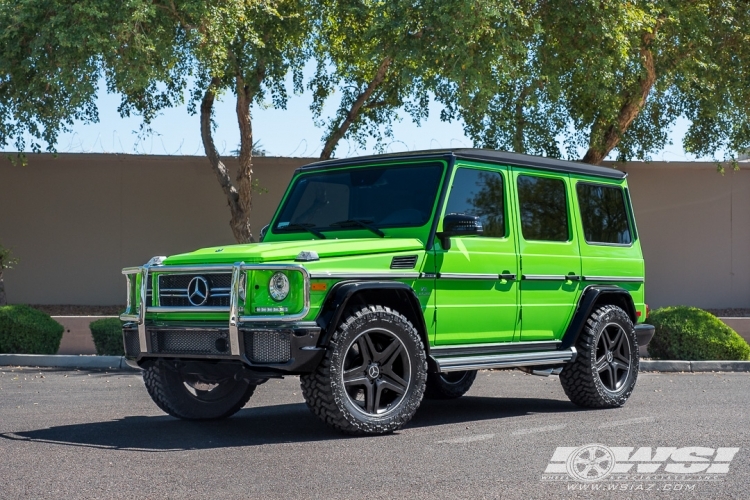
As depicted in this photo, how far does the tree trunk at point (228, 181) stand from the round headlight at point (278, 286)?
1222cm

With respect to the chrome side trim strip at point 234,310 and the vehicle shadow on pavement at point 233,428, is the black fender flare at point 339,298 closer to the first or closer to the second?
the chrome side trim strip at point 234,310

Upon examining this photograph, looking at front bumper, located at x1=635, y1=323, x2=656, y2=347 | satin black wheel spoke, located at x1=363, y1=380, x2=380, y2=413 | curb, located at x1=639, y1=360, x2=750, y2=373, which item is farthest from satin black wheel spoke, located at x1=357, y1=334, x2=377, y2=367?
curb, located at x1=639, y1=360, x2=750, y2=373

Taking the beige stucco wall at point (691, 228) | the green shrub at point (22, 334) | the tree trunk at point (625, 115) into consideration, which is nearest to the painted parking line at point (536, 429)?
the green shrub at point (22, 334)

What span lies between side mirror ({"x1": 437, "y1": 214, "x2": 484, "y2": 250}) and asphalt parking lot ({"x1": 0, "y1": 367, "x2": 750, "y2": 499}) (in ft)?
5.07

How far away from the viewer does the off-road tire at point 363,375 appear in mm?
7438

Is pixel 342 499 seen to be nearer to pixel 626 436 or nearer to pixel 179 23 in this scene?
pixel 626 436

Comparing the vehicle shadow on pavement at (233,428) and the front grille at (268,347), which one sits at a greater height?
the front grille at (268,347)

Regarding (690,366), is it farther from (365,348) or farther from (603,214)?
(365,348)

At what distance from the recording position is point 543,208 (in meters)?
9.67

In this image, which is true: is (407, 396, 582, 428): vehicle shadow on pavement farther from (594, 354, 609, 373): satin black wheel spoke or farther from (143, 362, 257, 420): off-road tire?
(143, 362, 257, 420): off-road tire

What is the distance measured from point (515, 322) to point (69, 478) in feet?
14.2

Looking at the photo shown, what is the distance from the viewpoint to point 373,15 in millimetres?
17141

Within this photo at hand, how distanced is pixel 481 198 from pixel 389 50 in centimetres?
727

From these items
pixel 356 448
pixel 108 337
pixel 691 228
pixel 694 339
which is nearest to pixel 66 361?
pixel 108 337
